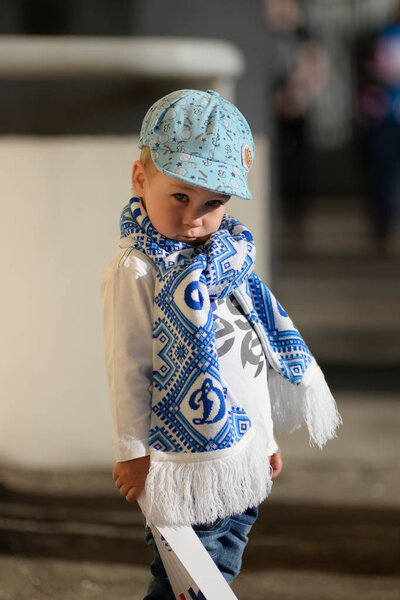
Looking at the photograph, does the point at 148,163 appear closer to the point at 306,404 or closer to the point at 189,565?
the point at 306,404

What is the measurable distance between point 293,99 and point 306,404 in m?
12.5

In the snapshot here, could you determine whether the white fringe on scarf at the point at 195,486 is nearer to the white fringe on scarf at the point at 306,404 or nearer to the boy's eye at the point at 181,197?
the white fringe on scarf at the point at 306,404

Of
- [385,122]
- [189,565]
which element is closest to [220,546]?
[189,565]

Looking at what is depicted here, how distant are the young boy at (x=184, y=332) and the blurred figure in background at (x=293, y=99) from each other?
32.5ft

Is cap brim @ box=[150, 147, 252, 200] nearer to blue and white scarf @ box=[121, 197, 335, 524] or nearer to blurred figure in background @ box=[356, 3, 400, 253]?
blue and white scarf @ box=[121, 197, 335, 524]

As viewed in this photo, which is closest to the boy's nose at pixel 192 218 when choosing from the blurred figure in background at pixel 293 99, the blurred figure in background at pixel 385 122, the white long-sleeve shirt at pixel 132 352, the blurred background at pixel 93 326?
A: the white long-sleeve shirt at pixel 132 352

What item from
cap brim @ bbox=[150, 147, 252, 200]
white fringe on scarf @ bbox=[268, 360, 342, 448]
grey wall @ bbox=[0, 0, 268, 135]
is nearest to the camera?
cap brim @ bbox=[150, 147, 252, 200]

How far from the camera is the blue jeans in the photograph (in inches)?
68.0

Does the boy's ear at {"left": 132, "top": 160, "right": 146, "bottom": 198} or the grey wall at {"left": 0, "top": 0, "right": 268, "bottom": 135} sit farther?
the grey wall at {"left": 0, "top": 0, "right": 268, "bottom": 135}

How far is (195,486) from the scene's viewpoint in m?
1.61

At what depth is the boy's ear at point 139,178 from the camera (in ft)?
5.56

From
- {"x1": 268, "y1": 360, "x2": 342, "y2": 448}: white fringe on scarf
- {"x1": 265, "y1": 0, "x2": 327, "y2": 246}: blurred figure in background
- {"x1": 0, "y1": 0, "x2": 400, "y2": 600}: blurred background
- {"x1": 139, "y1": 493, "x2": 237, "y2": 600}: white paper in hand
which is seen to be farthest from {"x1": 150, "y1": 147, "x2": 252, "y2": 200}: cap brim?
{"x1": 265, "y1": 0, "x2": 327, "y2": 246}: blurred figure in background

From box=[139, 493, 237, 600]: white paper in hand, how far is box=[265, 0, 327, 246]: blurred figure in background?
1002 cm

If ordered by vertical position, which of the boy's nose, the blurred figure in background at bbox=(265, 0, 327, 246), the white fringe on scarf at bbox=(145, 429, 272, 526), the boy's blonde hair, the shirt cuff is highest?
the boy's blonde hair
